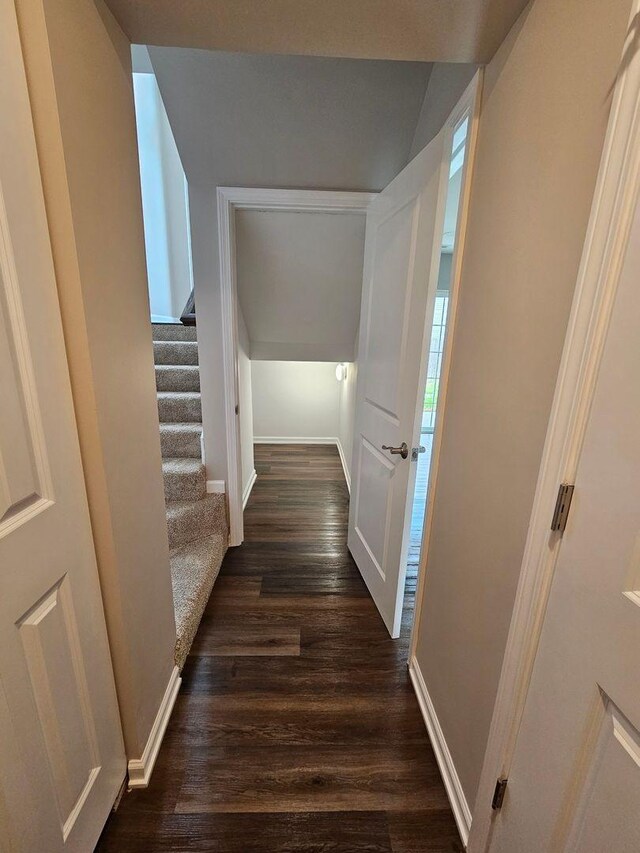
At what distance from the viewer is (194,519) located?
2133 mm

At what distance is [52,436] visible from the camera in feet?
2.51

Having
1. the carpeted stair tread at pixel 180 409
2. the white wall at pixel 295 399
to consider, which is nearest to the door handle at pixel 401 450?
the carpeted stair tread at pixel 180 409

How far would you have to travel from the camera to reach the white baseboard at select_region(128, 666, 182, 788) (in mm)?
1149

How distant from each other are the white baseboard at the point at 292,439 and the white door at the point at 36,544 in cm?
363

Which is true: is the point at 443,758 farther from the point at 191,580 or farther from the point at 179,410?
the point at 179,410

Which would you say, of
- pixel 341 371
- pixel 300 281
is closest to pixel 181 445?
pixel 300 281

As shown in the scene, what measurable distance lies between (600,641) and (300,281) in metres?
2.40

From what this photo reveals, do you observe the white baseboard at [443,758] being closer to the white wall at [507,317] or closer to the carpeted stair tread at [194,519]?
the white wall at [507,317]

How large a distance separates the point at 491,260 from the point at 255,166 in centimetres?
139

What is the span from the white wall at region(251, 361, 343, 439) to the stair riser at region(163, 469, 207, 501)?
90.3 inches

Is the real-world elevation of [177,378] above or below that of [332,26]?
below

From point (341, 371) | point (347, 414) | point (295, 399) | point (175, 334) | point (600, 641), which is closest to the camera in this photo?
point (600, 641)

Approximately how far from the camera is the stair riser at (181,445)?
7.70 feet

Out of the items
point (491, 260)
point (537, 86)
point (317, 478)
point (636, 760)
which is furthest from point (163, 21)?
point (317, 478)
